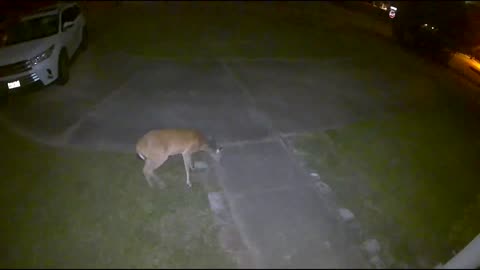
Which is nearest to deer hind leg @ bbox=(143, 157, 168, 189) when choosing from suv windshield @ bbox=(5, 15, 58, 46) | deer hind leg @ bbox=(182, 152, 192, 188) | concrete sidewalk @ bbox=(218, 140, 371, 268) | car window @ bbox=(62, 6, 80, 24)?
deer hind leg @ bbox=(182, 152, 192, 188)

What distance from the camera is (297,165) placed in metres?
6.32

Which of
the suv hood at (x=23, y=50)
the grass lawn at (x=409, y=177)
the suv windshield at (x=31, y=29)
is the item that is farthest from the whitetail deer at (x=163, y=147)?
the suv windshield at (x=31, y=29)

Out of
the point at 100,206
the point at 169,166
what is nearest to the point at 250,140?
the point at 169,166

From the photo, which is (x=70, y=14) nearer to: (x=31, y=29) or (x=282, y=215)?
(x=31, y=29)

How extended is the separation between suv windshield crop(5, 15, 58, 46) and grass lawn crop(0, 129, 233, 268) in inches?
140

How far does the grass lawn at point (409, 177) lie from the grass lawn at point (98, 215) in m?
2.13

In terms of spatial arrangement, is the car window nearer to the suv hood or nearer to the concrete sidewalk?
the suv hood

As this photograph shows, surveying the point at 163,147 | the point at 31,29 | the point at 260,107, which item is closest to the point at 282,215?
the point at 163,147

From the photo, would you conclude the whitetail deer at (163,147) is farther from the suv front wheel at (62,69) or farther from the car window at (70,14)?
the car window at (70,14)

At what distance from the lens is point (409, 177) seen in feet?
20.5

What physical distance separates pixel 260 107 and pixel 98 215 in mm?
4109

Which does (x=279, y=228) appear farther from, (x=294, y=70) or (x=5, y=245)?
(x=294, y=70)

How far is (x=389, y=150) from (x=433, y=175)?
84cm

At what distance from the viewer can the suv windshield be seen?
8922 millimetres
